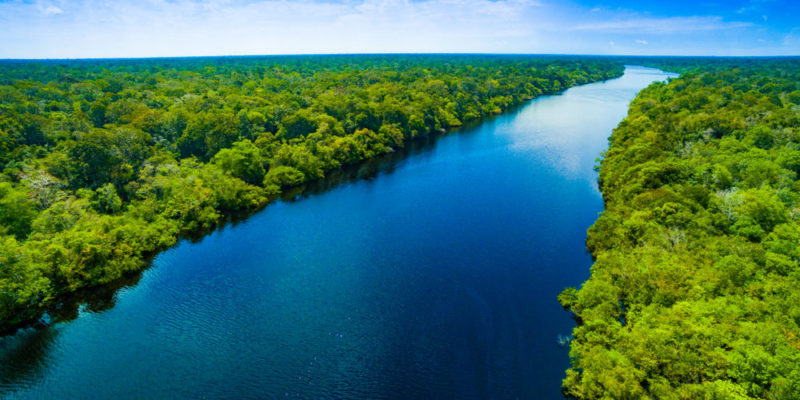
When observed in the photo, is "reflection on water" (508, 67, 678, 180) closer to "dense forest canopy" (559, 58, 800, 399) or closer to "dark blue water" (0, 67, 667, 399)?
"dark blue water" (0, 67, 667, 399)

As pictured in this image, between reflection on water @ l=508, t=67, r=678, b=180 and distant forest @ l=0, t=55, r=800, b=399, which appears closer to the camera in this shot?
distant forest @ l=0, t=55, r=800, b=399

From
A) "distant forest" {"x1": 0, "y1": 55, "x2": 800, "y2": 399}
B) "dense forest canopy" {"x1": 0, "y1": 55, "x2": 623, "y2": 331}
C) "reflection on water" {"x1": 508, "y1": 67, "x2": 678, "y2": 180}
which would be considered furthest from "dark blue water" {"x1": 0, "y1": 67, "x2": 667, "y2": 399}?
"reflection on water" {"x1": 508, "y1": 67, "x2": 678, "y2": 180}

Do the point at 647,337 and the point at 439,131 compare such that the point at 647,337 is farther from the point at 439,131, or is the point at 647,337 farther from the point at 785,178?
the point at 439,131

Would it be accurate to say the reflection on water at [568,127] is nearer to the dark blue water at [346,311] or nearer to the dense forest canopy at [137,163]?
the dark blue water at [346,311]

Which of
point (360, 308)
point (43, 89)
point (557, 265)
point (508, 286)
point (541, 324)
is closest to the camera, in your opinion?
point (541, 324)

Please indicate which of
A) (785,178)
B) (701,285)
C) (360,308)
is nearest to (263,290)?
(360,308)

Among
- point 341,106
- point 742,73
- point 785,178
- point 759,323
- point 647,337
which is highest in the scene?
point 742,73

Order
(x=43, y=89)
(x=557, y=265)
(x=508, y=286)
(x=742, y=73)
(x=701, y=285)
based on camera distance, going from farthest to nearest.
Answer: (x=742, y=73) < (x=43, y=89) < (x=557, y=265) < (x=508, y=286) < (x=701, y=285)

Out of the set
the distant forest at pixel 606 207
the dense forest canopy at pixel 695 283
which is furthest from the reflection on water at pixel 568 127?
the dense forest canopy at pixel 695 283
